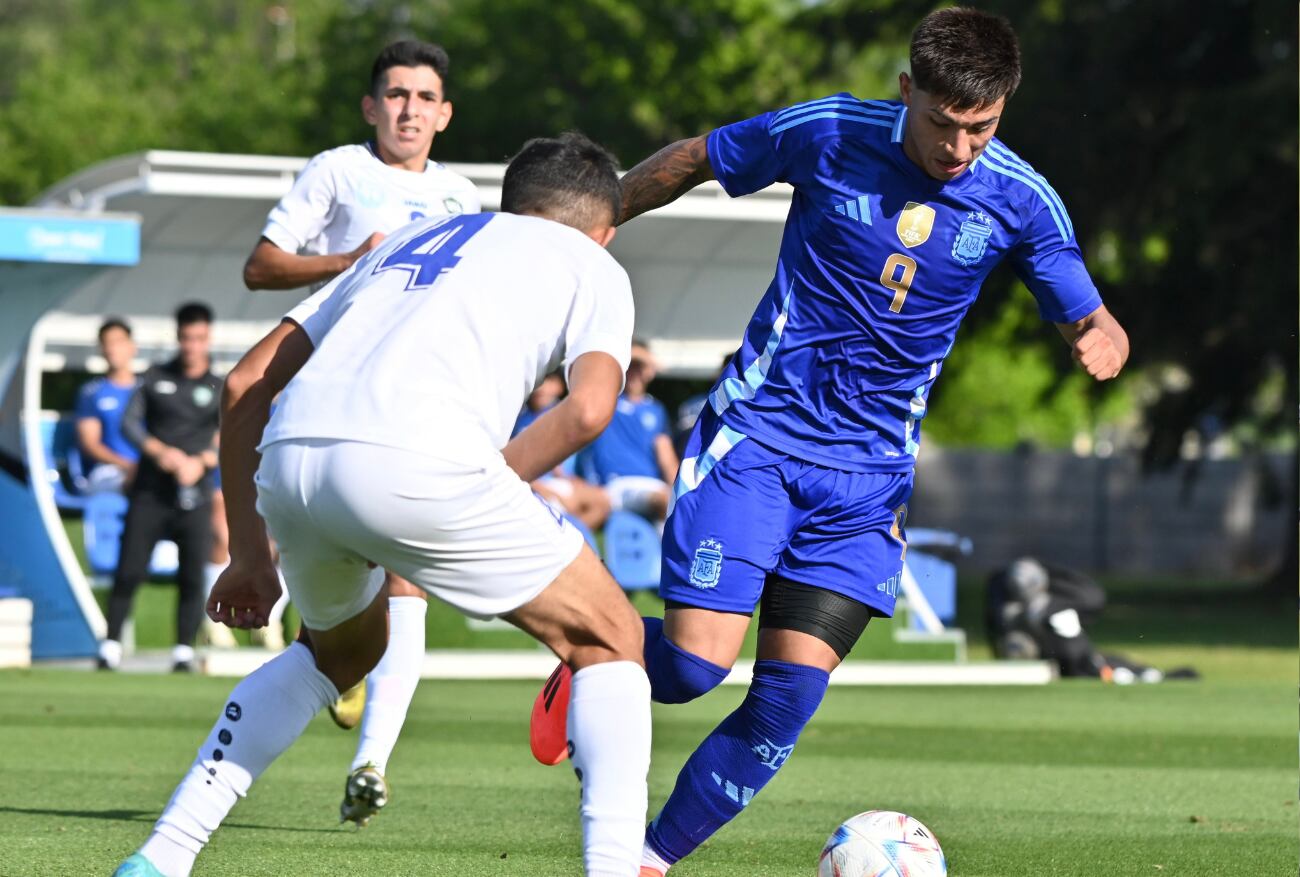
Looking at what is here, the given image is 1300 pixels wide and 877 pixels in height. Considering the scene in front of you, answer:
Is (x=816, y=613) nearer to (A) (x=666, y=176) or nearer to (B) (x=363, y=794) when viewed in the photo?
(A) (x=666, y=176)

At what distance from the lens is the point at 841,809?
7656 mm

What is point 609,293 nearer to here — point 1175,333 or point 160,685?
point 160,685

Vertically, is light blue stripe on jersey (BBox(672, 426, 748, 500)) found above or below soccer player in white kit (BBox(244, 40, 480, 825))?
below

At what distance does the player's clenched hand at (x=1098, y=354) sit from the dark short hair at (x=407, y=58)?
299 centimetres

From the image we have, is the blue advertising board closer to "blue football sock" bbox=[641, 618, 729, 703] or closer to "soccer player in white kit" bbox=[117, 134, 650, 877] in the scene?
"blue football sock" bbox=[641, 618, 729, 703]

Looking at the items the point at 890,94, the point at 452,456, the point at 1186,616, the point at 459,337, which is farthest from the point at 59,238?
the point at 890,94

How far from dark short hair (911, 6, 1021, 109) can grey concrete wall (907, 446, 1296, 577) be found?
35.1m

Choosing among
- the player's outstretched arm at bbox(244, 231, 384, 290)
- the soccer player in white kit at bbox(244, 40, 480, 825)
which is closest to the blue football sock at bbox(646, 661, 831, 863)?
the soccer player in white kit at bbox(244, 40, 480, 825)

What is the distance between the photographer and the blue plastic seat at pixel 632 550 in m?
14.8

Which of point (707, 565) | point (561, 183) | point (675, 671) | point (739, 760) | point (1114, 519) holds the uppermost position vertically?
point (561, 183)

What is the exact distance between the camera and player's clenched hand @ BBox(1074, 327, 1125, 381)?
5410mm

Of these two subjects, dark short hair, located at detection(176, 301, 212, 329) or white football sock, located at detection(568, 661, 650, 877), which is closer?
white football sock, located at detection(568, 661, 650, 877)

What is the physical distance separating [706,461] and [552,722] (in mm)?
858

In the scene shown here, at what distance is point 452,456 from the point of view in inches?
164
